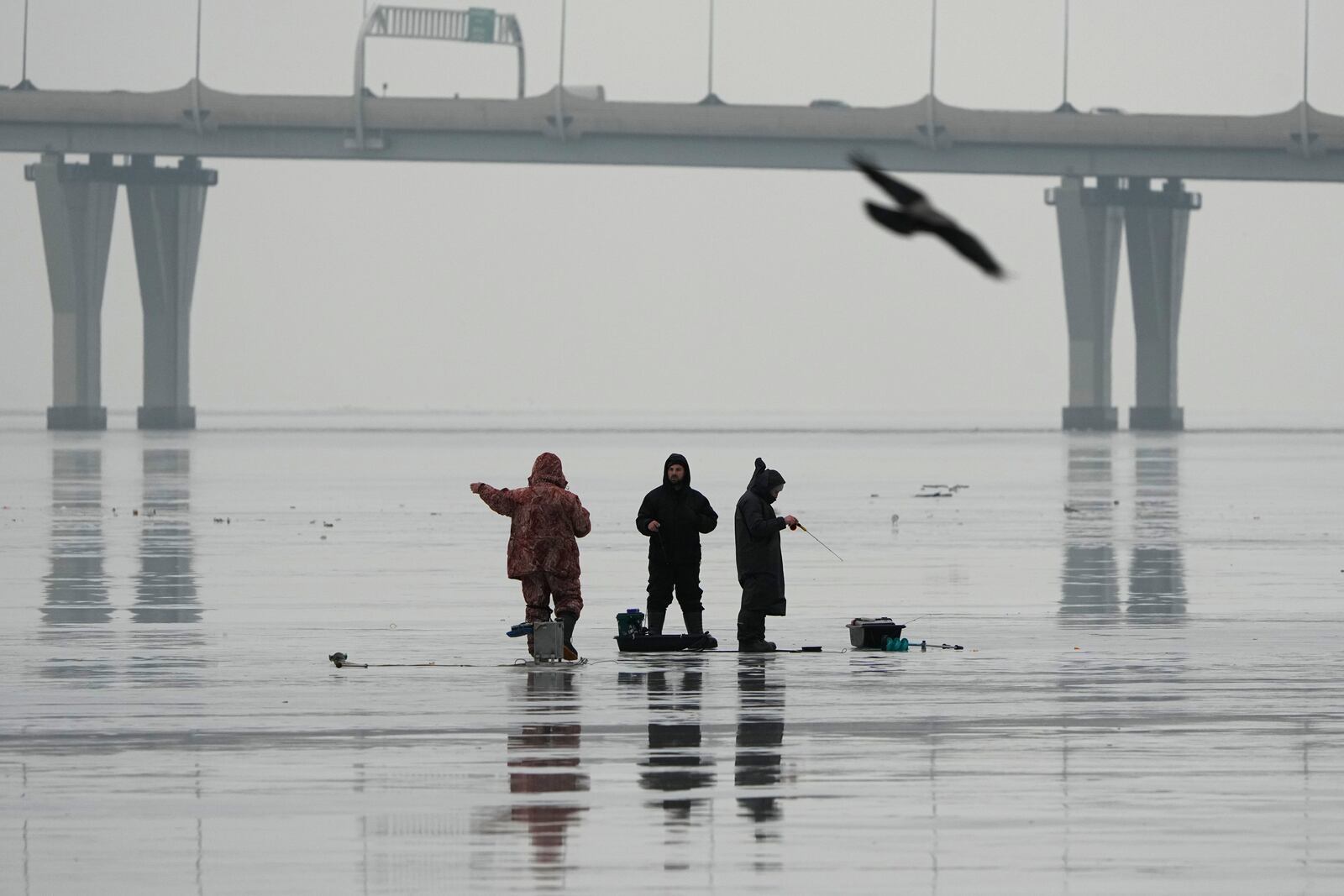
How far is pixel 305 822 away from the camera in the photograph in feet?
36.4

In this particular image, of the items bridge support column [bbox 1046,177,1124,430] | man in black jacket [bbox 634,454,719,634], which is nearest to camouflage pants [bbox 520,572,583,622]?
man in black jacket [bbox 634,454,719,634]

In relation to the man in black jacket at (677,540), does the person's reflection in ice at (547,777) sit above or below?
below

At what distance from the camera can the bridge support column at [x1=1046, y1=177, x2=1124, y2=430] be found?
130750mm

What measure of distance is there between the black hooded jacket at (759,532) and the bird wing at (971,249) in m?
12.3

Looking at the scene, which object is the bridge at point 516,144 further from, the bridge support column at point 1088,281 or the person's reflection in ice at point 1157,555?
the person's reflection in ice at point 1157,555

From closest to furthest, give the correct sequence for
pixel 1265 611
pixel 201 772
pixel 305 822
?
pixel 305 822
pixel 201 772
pixel 1265 611

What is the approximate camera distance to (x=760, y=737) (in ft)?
46.1

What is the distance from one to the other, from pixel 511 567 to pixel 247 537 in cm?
2014

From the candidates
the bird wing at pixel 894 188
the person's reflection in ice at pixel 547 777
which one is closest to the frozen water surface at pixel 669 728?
the person's reflection in ice at pixel 547 777

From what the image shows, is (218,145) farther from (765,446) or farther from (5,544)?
(5,544)

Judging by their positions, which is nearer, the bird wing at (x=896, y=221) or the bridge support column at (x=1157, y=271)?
the bird wing at (x=896, y=221)

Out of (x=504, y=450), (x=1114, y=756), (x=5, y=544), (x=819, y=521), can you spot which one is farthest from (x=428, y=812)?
(x=504, y=450)

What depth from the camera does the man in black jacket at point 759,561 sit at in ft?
63.3

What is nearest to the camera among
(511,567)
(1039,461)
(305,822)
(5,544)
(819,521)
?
(305,822)
